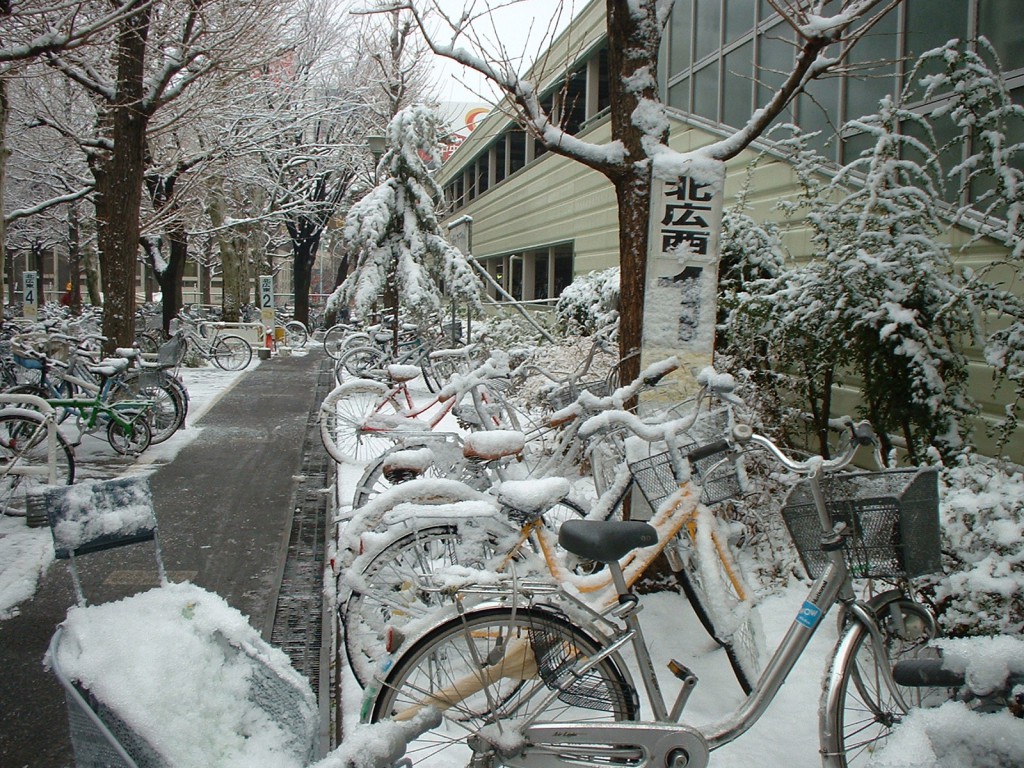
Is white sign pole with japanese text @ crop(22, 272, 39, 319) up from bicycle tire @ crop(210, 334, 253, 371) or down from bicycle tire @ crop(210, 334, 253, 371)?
up

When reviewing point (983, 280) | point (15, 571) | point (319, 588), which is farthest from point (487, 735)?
point (983, 280)

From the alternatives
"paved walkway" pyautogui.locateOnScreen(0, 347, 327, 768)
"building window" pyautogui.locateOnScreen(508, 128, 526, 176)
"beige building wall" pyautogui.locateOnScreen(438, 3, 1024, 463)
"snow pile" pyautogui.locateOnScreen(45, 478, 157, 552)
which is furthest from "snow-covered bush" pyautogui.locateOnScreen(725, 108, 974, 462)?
"building window" pyautogui.locateOnScreen(508, 128, 526, 176)

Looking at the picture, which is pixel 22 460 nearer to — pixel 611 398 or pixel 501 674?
pixel 611 398

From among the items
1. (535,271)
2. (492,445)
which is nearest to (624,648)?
(492,445)

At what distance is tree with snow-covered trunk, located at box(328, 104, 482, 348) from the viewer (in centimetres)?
1291

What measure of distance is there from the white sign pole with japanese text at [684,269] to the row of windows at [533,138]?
2.56 ft

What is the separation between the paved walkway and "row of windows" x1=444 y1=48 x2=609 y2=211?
3.16 metres

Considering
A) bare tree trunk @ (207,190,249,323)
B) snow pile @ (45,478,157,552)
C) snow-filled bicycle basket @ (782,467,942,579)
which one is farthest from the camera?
bare tree trunk @ (207,190,249,323)

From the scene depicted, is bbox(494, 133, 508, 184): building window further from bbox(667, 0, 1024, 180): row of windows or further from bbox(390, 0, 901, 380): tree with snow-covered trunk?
bbox(390, 0, 901, 380): tree with snow-covered trunk

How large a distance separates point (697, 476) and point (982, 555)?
1242 millimetres

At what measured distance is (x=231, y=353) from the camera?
17.7m

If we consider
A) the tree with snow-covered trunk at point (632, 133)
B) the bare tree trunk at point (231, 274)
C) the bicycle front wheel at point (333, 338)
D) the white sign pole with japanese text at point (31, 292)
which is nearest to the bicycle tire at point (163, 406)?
the tree with snow-covered trunk at point (632, 133)

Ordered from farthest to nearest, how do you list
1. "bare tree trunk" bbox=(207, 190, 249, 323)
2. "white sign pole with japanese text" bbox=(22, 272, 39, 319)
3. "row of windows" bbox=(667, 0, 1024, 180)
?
"bare tree trunk" bbox=(207, 190, 249, 323) < "white sign pole with japanese text" bbox=(22, 272, 39, 319) < "row of windows" bbox=(667, 0, 1024, 180)

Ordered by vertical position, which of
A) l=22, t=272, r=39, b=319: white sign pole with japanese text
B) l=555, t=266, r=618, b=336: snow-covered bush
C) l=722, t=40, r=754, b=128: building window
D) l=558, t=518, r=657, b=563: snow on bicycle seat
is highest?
l=722, t=40, r=754, b=128: building window
